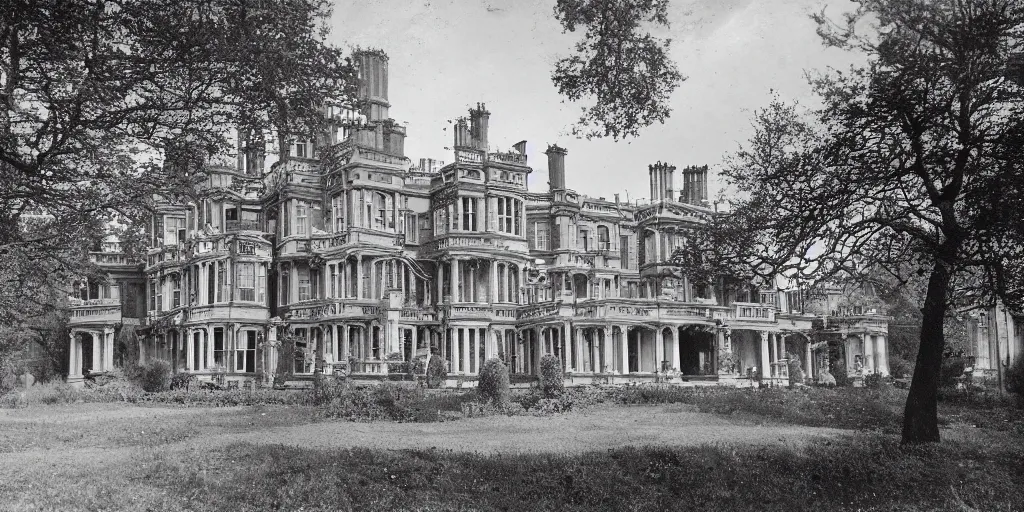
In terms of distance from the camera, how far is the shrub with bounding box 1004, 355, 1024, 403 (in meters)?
34.3

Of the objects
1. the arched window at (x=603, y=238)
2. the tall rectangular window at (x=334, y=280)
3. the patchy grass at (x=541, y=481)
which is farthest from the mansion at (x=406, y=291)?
the patchy grass at (x=541, y=481)

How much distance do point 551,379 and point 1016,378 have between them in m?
17.7

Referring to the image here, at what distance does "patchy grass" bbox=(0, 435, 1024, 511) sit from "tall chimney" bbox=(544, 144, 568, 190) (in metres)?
41.3

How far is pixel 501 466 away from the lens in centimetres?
1816

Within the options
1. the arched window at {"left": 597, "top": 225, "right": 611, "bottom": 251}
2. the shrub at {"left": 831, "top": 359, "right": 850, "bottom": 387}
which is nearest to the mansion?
the arched window at {"left": 597, "top": 225, "right": 611, "bottom": 251}

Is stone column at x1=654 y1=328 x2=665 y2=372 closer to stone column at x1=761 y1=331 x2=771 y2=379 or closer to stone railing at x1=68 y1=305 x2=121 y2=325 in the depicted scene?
stone column at x1=761 y1=331 x2=771 y2=379

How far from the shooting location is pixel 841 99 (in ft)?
71.8

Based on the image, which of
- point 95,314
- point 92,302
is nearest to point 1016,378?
point 95,314

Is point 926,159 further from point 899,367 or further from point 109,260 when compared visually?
point 109,260

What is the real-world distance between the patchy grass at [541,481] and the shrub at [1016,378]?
51.2 feet

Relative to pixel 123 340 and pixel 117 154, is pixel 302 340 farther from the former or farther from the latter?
pixel 117 154

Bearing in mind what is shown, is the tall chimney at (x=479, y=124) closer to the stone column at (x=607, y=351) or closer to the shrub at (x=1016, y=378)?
the stone column at (x=607, y=351)

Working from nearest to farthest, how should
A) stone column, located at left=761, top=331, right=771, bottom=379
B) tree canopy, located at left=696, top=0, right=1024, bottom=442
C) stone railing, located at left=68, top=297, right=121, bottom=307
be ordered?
tree canopy, located at left=696, top=0, right=1024, bottom=442 < stone column, located at left=761, top=331, right=771, bottom=379 < stone railing, located at left=68, top=297, right=121, bottom=307

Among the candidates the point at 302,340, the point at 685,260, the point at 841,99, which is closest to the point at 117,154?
the point at 685,260
